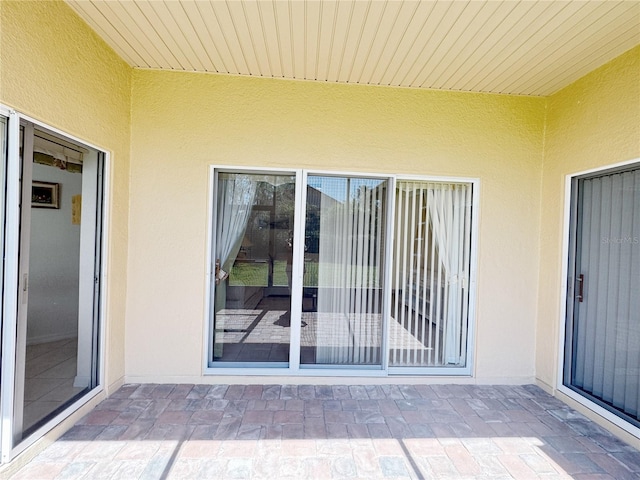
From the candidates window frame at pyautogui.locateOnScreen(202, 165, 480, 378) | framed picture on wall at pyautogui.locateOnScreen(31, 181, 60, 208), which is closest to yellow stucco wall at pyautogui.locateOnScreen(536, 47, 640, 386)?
window frame at pyautogui.locateOnScreen(202, 165, 480, 378)

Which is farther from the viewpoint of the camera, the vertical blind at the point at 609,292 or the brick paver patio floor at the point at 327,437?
the vertical blind at the point at 609,292

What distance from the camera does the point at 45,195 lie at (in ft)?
8.73

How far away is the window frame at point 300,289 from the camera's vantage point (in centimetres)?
358

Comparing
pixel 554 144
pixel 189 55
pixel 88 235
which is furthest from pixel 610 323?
pixel 88 235

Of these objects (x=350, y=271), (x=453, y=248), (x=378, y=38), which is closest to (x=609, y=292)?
(x=453, y=248)

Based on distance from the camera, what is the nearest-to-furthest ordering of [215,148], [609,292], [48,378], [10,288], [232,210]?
[10,288]
[48,378]
[609,292]
[215,148]
[232,210]

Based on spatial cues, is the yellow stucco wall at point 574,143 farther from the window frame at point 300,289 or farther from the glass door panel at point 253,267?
the glass door panel at point 253,267

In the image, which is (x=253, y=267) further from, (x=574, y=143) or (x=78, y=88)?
(x=574, y=143)

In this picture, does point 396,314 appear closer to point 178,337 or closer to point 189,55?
point 178,337

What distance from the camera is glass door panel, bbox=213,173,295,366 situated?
11.9ft

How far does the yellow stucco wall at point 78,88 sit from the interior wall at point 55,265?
0.99ft

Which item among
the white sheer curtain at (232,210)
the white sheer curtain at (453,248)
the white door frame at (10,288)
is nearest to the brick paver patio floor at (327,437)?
the white door frame at (10,288)

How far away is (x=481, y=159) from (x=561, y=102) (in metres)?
1.01

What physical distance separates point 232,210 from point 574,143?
3696 mm
